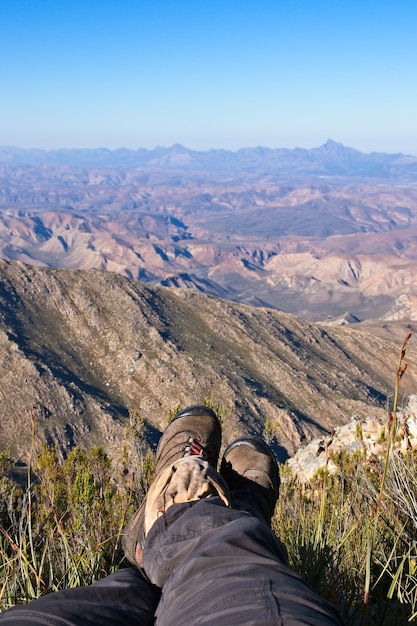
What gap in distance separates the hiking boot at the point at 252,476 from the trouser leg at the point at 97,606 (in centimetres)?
158

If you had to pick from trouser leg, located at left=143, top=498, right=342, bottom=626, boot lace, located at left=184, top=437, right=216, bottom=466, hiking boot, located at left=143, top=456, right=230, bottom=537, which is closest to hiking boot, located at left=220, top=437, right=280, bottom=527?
boot lace, located at left=184, top=437, right=216, bottom=466

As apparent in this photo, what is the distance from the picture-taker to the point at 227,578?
1.99 meters

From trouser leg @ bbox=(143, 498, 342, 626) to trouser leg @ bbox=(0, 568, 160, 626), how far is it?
4.3 inches

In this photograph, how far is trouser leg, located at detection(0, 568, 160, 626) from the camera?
1853 mm

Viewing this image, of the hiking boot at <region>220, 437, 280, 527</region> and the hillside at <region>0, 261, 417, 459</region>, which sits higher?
the hiking boot at <region>220, 437, 280, 527</region>

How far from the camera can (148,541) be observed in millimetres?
2904

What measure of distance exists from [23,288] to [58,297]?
4.65 metres

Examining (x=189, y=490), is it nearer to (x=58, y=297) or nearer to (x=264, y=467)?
(x=264, y=467)

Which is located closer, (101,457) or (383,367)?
(101,457)

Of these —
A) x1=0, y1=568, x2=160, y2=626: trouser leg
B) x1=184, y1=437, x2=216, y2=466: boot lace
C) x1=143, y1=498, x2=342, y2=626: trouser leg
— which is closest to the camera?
x1=143, y1=498, x2=342, y2=626: trouser leg

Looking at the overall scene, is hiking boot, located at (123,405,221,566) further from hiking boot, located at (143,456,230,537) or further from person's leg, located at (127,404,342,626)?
person's leg, located at (127,404,342,626)

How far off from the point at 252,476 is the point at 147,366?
176 ft

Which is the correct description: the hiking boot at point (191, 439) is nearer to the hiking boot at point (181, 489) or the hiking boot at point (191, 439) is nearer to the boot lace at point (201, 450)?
the boot lace at point (201, 450)

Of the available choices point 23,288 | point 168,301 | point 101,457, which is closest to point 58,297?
point 23,288
